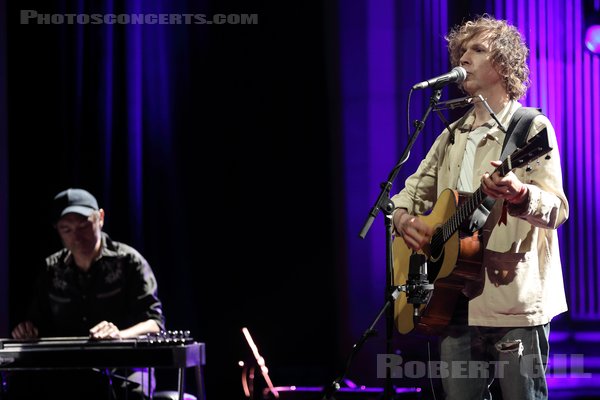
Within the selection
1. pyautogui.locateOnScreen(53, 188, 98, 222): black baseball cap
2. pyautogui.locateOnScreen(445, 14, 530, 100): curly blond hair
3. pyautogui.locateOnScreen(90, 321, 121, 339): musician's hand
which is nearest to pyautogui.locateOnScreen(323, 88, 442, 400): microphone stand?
pyautogui.locateOnScreen(445, 14, 530, 100): curly blond hair

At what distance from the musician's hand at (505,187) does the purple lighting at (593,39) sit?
7.47ft

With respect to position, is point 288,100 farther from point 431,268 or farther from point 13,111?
point 431,268

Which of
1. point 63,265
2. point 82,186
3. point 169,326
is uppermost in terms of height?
point 82,186

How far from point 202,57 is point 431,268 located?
254cm

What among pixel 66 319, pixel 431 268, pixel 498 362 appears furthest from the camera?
pixel 66 319

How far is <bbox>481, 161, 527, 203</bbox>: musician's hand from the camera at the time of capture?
2627 millimetres

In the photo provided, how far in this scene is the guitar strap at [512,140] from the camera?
9.51 feet

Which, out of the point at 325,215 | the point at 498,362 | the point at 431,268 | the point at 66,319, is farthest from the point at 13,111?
the point at 498,362

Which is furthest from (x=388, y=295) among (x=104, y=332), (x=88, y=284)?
(x=88, y=284)

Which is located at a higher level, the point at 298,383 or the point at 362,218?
the point at 362,218

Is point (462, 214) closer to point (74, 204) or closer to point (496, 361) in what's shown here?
point (496, 361)

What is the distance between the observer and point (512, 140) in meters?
2.95

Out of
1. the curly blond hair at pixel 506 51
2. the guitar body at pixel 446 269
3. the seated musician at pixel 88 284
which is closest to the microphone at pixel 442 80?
the curly blond hair at pixel 506 51

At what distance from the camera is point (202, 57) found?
5.09 metres
